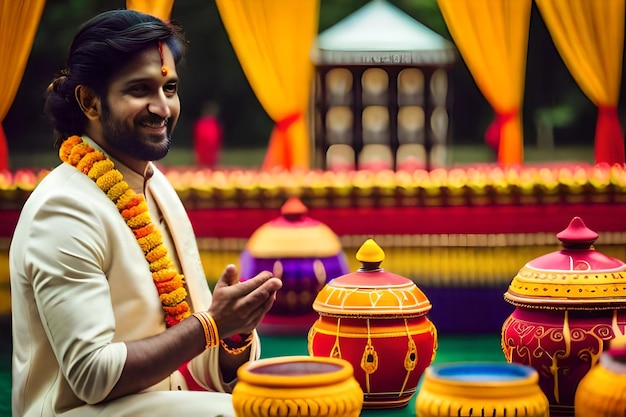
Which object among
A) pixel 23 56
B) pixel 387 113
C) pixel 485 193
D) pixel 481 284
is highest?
pixel 23 56

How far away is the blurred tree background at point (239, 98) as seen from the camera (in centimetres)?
840

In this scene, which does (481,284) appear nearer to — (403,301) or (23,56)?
(403,301)

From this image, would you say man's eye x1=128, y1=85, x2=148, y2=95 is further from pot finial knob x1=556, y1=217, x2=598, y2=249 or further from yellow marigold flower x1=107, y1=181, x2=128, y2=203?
pot finial knob x1=556, y1=217, x2=598, y2=249

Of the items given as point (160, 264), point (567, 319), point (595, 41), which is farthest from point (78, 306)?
point (595, 41)

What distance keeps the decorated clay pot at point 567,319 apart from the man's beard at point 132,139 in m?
0.88

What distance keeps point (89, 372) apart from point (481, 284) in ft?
10.2

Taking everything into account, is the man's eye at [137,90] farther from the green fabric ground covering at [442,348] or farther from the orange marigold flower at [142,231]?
the green fabric ground covering at [442,348]

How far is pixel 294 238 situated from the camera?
4.29 m

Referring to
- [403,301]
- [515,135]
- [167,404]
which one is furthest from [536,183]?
[167,404]

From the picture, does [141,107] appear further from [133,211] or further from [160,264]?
[160,264]

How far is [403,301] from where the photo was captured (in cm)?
256

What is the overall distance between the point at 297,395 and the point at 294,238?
2.66 m

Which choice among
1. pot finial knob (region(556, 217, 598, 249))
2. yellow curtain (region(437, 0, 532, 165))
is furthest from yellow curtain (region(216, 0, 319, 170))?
pot finial knob (region(556, 217, 598, 249))

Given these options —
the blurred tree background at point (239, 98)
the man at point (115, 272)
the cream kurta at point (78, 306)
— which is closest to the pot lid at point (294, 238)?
the man at point (115, 272)
